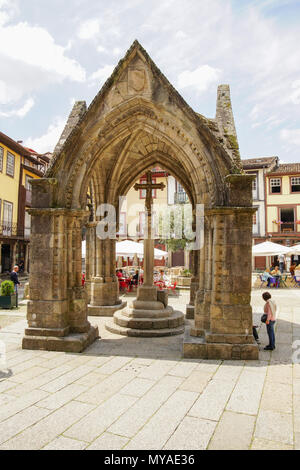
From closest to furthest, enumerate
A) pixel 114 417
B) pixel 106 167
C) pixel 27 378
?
pixel 114 417 → pixel 27 378 → pixel 106 167

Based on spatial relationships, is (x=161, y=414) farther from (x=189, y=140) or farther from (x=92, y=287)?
(x=92, y=287)

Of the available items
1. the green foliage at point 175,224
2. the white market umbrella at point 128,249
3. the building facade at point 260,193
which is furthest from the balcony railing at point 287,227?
the white market umbrella at point 128,249

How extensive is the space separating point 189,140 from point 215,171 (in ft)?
2.77

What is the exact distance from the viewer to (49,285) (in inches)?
267

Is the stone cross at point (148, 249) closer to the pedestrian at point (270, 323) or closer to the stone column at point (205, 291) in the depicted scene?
the stone column at point (205, 291)

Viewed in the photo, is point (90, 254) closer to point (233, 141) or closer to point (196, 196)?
point (196, 196)

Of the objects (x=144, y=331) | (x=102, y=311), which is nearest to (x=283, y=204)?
(x=102, y=311)

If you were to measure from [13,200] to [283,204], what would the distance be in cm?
2606

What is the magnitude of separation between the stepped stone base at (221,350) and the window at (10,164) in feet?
81.2

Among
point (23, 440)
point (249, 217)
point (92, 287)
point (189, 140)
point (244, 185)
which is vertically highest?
point (189, 140)

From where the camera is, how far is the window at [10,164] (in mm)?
26609

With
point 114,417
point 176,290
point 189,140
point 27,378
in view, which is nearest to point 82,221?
point 189,140

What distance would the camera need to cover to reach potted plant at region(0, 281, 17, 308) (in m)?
11.3

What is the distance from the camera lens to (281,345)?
23.5 feet
